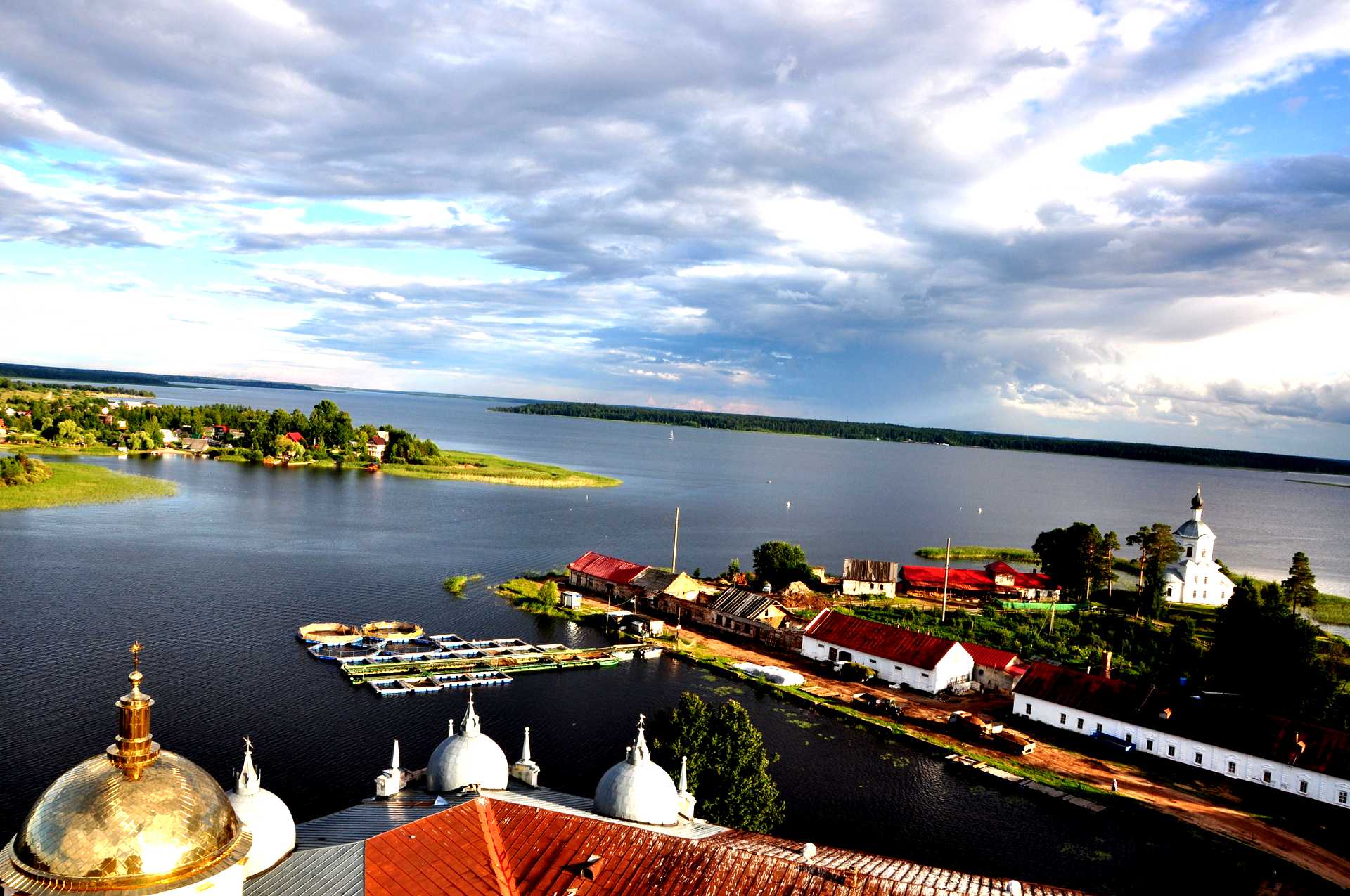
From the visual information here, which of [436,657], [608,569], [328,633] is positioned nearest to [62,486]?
[328,633]

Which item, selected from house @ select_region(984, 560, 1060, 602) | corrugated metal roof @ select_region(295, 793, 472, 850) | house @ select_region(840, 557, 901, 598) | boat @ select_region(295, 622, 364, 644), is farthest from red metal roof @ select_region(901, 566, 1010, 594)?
corrugated metal roof @ select_region(295, 793, 472, 850)

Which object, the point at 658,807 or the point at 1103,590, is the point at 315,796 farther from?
the point at 1103,590

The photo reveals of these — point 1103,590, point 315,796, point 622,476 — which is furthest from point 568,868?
point 622,476

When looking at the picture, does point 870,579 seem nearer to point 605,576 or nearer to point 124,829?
point 605,576

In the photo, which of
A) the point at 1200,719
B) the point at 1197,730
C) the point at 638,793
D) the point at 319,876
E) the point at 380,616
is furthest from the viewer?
the point at 380,616

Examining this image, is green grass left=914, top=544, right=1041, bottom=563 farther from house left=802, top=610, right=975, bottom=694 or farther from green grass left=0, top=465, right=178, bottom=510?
green grass left=0, top=465, right=178, bottom=510

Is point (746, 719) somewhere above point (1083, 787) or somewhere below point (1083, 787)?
above
